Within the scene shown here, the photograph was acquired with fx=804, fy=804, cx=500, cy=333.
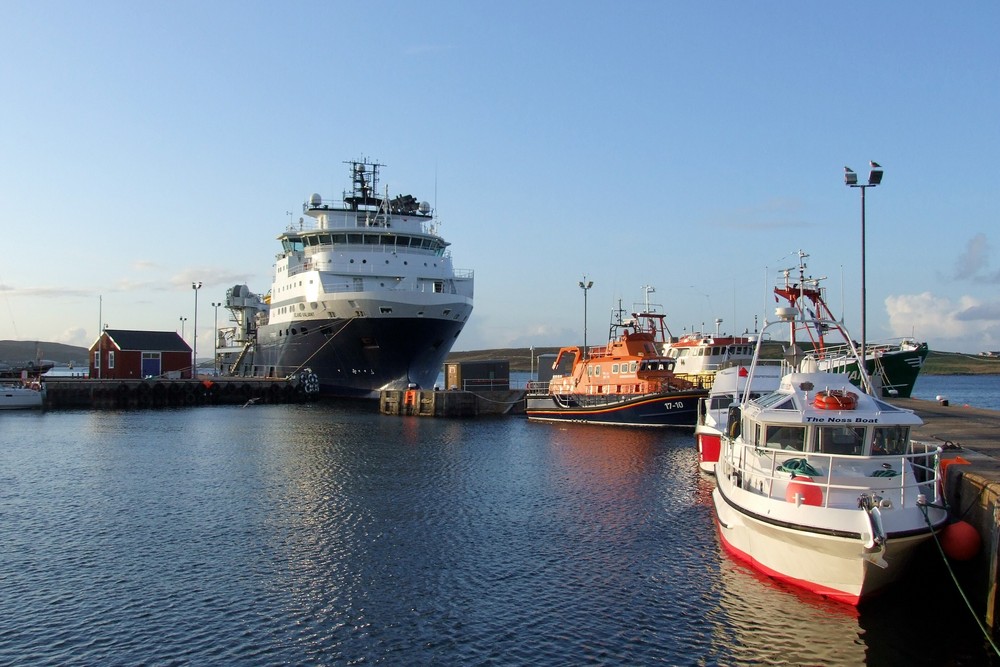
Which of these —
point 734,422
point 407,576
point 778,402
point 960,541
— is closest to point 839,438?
point 778,402

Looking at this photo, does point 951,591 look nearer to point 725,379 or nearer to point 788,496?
point 788,496

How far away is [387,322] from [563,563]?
3876 cm

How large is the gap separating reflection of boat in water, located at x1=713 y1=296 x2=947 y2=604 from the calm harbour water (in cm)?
62

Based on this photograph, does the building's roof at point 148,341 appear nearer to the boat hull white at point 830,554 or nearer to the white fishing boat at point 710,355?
the white fishing boat at point 710,355

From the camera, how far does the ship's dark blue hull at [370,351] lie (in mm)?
53812

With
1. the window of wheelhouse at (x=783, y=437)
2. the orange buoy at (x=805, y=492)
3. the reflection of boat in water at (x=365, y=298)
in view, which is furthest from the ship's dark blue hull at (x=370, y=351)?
the orange buoy at (x=805, y=492)

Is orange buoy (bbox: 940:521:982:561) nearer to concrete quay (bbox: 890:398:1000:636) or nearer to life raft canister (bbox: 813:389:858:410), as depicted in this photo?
concrete quay (bbox: 890:398:1000:636)

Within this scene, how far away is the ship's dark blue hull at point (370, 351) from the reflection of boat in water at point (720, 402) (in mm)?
24834

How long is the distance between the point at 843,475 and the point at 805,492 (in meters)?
1.08

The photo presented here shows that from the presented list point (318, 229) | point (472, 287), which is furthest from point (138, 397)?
point (472, 287)

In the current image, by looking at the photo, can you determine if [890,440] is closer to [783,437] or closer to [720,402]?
[783,437]

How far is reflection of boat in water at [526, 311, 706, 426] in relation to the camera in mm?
38562

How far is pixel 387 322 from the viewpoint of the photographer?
53.0 meters

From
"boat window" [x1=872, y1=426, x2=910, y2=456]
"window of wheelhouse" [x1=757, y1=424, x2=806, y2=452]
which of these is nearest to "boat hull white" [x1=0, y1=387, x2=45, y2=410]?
"window of wheelhouse" [x1=757, y1=424, x2=806, y2=452]
